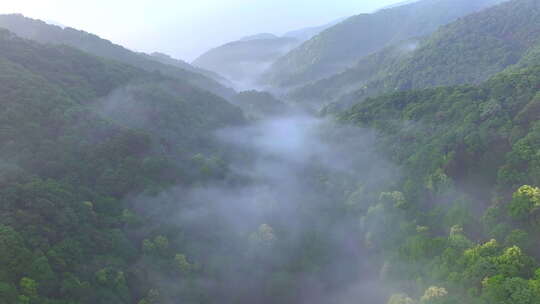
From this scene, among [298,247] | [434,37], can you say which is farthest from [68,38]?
[434,37]

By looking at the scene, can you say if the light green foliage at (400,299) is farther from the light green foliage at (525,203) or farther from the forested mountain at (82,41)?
the forested mountain at (82,41)

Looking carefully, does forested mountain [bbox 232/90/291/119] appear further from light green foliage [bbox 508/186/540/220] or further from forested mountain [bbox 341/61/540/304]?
light green foliage [bbox 508/186/540/220]

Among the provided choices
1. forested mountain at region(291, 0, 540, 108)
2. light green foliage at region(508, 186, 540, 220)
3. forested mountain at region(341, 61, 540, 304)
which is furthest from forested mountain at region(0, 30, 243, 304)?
forested mountain at region(291, 0, 540, 108)

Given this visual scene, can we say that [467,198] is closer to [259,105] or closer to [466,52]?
[466,52]

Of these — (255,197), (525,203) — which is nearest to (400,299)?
(525,203)

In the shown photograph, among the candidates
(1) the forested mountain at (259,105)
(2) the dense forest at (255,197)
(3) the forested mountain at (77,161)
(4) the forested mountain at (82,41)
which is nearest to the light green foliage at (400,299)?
(2) the dense forest at (255,197)

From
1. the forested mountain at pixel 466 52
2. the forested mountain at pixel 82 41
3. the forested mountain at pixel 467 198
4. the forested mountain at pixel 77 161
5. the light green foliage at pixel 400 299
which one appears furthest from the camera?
the forested mountain at pixel 82 41
